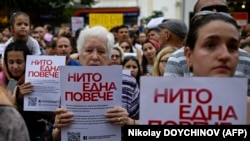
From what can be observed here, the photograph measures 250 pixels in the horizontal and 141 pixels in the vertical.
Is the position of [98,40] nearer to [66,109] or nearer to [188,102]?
[66,109]

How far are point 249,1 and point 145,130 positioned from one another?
2182 centimetres

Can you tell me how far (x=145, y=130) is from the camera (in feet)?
7.45

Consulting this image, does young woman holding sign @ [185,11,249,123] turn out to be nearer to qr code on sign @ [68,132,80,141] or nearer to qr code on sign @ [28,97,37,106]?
qr code on sign @ [68,132,80,141]

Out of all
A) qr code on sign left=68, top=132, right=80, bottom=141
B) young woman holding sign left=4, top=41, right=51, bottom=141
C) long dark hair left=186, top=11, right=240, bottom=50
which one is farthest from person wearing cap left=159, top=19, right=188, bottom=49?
long dark hair left=186, top=11, right=240, bottom=50

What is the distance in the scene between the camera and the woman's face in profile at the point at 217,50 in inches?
92.3

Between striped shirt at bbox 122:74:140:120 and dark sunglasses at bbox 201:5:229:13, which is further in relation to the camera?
dark sunglasses at bbox 201:5:229:13

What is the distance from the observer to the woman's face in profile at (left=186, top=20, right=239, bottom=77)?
92.3 inches

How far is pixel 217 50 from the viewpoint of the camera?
2.35 metres

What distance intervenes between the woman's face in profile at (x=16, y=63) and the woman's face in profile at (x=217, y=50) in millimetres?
2772

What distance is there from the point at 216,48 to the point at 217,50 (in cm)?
2

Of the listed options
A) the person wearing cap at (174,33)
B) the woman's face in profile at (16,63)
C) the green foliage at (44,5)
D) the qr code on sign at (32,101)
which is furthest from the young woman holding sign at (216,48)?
the green foliage at (44,5)

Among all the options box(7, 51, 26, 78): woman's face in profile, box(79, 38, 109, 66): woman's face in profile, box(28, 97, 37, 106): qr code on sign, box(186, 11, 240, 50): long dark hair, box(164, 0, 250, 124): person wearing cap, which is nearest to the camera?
box(186, 11, 240, 50): long dark hair

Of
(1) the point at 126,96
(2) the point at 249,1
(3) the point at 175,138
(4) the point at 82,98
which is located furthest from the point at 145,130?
(2) the point at 249,1

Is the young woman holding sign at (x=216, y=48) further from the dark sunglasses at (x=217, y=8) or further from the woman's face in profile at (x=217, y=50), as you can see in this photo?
the dark sunglasses at (x=217, y=8)
